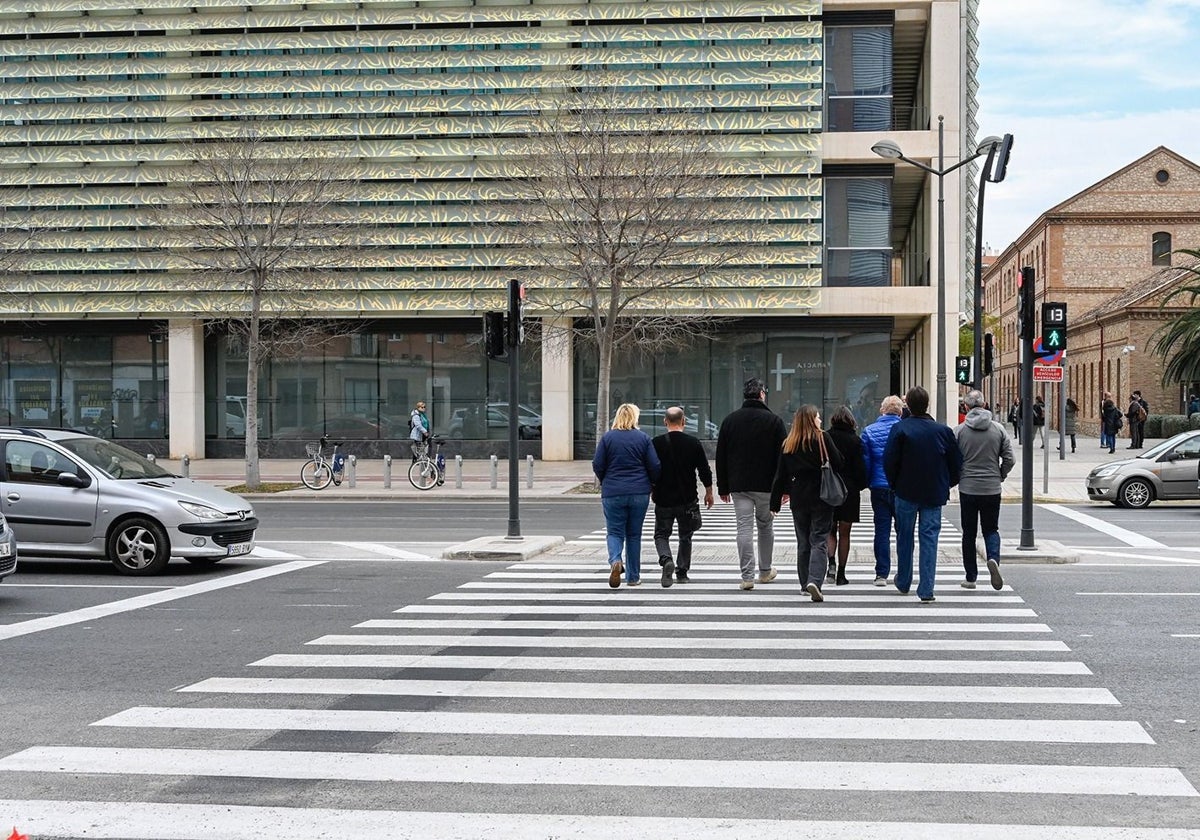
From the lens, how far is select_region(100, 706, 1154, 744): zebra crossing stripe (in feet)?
23.3

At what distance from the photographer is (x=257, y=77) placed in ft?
126

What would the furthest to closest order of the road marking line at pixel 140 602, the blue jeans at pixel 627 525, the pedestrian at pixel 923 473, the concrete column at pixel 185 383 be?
the concrete column at pixel 185 383
the blue jeans at pixel 627 525
the pedestrian at pixel 923 473
the road marking line at pixel 140 602

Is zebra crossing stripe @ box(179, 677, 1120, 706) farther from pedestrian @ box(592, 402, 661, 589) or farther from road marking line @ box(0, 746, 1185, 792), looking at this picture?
pedestrian @ box(592, 402, 661, 589)

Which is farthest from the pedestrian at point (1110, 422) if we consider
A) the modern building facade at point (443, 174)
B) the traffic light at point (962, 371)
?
the traffic light at point (962, 371)

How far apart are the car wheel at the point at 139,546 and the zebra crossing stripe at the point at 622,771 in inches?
308

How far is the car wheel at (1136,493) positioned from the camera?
25.4 meters

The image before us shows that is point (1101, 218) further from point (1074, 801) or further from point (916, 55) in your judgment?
point (1074, 801)

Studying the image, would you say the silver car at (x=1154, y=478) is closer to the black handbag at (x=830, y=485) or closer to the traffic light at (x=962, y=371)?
the traffic light at (x=962, y=371)

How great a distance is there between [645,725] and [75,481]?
9436 millimetres

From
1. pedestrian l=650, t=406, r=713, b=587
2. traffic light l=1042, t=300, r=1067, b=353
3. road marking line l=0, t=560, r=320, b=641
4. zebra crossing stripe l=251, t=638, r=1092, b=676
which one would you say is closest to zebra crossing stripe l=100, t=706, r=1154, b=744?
zebra crossing stripe l=251, t=638, r=1092, b=676

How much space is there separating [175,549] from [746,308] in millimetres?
24686

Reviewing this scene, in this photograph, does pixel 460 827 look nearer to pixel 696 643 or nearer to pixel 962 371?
pixel 696 643

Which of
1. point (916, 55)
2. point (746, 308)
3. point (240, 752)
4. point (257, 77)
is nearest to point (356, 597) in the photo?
point (240, 752)

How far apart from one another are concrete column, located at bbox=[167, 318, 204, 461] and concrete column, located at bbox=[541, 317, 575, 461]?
10983 millimetres
